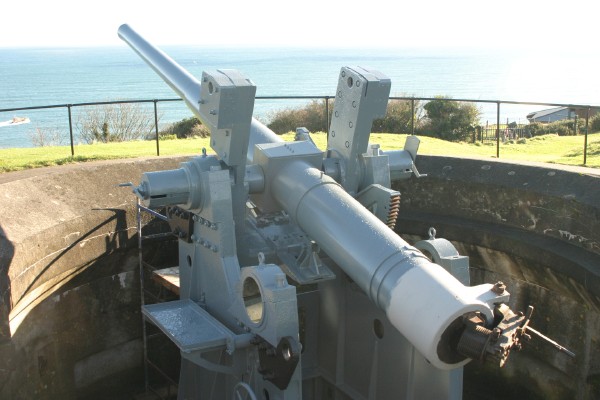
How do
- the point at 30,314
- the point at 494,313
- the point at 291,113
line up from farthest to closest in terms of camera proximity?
1. the point at 291,113
2. the point at 30,314
3. the point at 494,313

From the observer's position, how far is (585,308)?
711 centimetres

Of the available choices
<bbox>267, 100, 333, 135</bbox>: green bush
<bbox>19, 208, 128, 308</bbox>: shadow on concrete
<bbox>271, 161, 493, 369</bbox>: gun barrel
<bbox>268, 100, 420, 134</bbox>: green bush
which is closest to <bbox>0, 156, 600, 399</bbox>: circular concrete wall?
<bbox>19, 208, 128, 308</bbox>: shadow on concrete

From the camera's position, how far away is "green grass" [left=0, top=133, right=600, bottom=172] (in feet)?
29.0

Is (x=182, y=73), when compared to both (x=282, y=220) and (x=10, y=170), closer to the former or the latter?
(x=282, y=220)

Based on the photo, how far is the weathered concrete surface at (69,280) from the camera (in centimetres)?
628

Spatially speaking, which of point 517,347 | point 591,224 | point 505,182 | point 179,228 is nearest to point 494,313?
point 517,347

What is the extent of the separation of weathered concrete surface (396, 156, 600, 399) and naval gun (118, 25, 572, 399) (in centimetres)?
181

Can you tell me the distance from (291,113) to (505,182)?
10.1 m

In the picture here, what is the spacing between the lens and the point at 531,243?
293 inches

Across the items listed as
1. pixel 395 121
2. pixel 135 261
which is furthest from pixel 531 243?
pixel 395 121

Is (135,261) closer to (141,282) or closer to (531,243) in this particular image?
(141,282)

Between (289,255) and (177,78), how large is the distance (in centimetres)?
205

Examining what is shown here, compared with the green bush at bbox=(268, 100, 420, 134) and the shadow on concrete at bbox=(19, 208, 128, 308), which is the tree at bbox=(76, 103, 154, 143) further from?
the shadow on concrete at bbox=(19, 208, 128, 308)

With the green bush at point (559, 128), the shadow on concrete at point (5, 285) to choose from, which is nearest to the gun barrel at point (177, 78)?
the shadow on concrete at point (5, 285)
